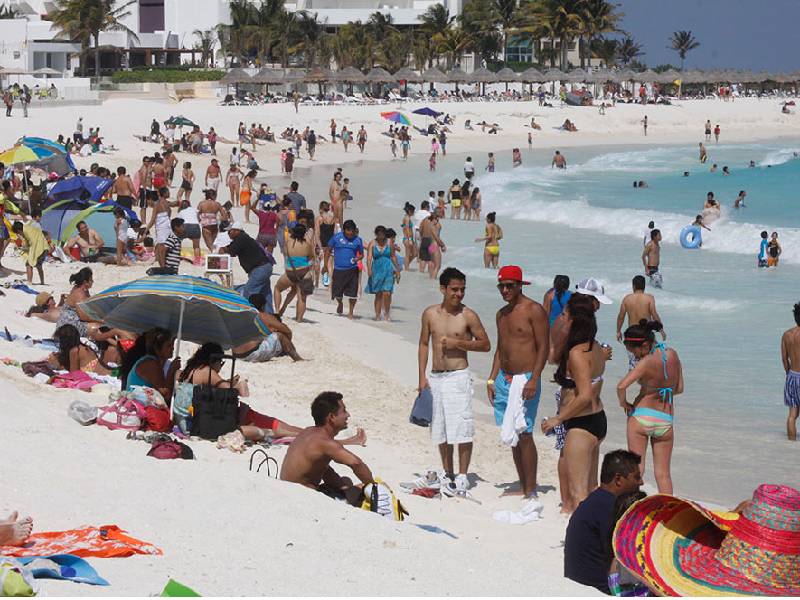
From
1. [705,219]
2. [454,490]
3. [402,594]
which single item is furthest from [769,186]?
[402,594]

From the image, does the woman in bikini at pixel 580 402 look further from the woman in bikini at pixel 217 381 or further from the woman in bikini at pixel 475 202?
the woman in bikini at pixel 475 202

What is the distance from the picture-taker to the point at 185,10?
7956cm

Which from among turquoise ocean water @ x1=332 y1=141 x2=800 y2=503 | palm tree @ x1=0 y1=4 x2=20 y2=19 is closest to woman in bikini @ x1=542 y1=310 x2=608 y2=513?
turquoise ocean water @ x1=332 y1=141 x2=800 y2=503

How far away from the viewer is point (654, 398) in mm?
7297

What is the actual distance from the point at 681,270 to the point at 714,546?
1629 centimetres

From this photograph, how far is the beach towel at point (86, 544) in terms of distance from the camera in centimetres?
500

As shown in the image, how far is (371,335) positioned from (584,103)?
61904mm

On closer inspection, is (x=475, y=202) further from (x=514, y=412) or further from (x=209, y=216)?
(x=514, y=412)

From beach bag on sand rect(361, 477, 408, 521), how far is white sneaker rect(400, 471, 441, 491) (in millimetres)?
1188

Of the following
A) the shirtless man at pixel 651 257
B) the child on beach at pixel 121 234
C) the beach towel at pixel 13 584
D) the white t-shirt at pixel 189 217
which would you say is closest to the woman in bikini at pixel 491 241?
the shirtless man at pixel 651 257

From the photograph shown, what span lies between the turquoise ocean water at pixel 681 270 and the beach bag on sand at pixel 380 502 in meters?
2.71

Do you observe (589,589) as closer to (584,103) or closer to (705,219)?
(705,219)

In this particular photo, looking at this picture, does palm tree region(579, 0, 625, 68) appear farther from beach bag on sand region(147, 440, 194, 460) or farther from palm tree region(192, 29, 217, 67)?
beach bag on sand region(147, 440, 194, 460)

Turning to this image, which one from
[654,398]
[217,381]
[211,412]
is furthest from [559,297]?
[211,412]
